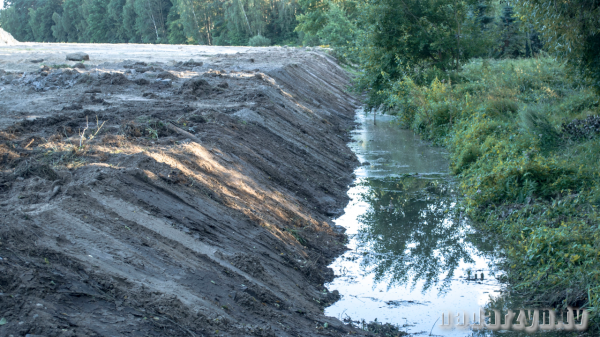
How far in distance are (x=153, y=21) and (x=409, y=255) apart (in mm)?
69401

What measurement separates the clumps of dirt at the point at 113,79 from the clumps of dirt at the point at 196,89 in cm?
209

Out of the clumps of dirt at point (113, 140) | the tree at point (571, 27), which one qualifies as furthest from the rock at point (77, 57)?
the tree at point (571, 27)

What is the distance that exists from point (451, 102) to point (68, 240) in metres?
13.3

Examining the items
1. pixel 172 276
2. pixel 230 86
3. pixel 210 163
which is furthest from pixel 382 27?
pixel 172 276

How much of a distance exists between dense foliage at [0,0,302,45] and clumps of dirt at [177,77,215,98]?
44.7 metres

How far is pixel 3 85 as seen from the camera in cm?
1446

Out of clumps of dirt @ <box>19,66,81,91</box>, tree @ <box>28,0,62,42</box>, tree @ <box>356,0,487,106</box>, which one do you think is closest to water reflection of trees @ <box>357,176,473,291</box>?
tree @ <box>356,0,487,106</box>

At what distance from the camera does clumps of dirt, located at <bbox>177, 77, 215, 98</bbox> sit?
13945 mm

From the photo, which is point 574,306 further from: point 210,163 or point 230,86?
point 230,86

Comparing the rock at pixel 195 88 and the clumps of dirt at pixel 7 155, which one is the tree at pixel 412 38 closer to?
the rock at pixel 195 88

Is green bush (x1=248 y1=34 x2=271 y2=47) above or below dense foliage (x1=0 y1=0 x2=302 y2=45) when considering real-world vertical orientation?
below

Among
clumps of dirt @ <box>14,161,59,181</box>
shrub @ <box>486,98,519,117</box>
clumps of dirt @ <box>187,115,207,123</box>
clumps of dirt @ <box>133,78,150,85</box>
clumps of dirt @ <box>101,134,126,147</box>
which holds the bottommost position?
clumps of dirt @ <box>14,161,59,181</box>

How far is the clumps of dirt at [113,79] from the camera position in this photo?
14.8 m

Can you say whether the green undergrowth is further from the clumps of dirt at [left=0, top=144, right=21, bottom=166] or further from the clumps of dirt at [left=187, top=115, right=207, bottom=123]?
the clumps of dirt at [left=0, top=144, right=21, bottom=166]
